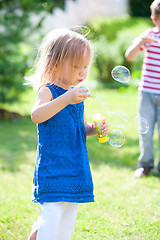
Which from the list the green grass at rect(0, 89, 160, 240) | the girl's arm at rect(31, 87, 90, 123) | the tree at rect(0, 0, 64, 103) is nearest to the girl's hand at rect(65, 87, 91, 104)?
the girl's arm at rect(31, 87, 90, 123)

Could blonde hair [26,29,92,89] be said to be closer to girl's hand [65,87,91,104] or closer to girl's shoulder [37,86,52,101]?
girl's shoulder [37,86,52,101]

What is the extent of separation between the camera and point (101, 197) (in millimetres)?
3674

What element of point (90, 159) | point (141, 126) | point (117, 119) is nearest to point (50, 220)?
point (117, 119)

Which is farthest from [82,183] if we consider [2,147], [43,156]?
[2,147]

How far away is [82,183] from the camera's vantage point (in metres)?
2.25

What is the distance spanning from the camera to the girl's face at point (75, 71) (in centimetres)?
219

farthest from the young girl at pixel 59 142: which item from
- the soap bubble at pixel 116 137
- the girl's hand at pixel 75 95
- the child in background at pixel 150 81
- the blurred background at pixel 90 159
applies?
the child in background at pixel 150 81

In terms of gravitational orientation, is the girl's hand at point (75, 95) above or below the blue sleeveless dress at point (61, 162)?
above

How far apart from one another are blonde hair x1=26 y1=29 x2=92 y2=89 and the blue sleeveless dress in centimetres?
11

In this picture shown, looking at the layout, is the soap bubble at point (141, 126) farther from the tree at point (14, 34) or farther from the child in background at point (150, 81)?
the tree at point (14, 34)

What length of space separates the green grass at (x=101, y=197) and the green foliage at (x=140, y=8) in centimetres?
1968

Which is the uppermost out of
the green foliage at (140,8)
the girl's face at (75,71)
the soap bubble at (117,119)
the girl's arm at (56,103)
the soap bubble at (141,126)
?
the green foliage at (140,8)

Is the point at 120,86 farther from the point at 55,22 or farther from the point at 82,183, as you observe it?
Result: the point at 82,183

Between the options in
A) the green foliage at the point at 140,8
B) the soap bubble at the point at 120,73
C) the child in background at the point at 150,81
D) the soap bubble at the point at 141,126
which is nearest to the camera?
the soap bubble at the point at 120,73
